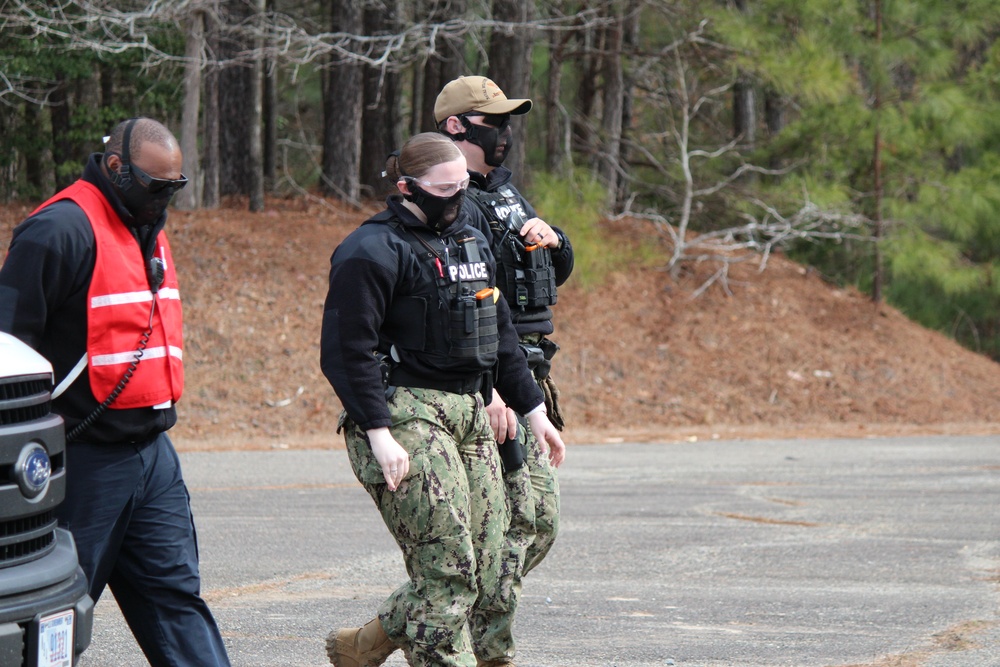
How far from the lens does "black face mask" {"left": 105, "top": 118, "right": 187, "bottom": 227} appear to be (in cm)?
373

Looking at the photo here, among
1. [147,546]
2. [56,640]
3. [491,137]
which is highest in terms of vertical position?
[491,137]

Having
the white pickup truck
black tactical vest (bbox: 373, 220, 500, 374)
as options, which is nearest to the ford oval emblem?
the white pickup truck

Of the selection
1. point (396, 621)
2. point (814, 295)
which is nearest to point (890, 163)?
point (814, 295)

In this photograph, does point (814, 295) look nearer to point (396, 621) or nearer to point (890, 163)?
point (890, 163)

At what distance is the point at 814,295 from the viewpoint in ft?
61.7

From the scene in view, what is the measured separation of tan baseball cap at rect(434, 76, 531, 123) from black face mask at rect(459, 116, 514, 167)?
0.13 feet

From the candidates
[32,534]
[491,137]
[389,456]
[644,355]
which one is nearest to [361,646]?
[389,456]

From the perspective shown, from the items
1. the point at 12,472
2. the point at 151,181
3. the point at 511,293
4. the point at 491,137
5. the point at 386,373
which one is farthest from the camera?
the point at 511,293

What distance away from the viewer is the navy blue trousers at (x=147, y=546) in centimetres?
371

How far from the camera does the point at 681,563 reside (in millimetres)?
7172

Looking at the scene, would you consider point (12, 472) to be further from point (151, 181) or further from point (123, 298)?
point (151, 181)

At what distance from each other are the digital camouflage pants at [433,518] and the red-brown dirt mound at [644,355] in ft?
29.1

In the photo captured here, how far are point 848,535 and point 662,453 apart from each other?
165 inches

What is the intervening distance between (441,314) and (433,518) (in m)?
0.69
